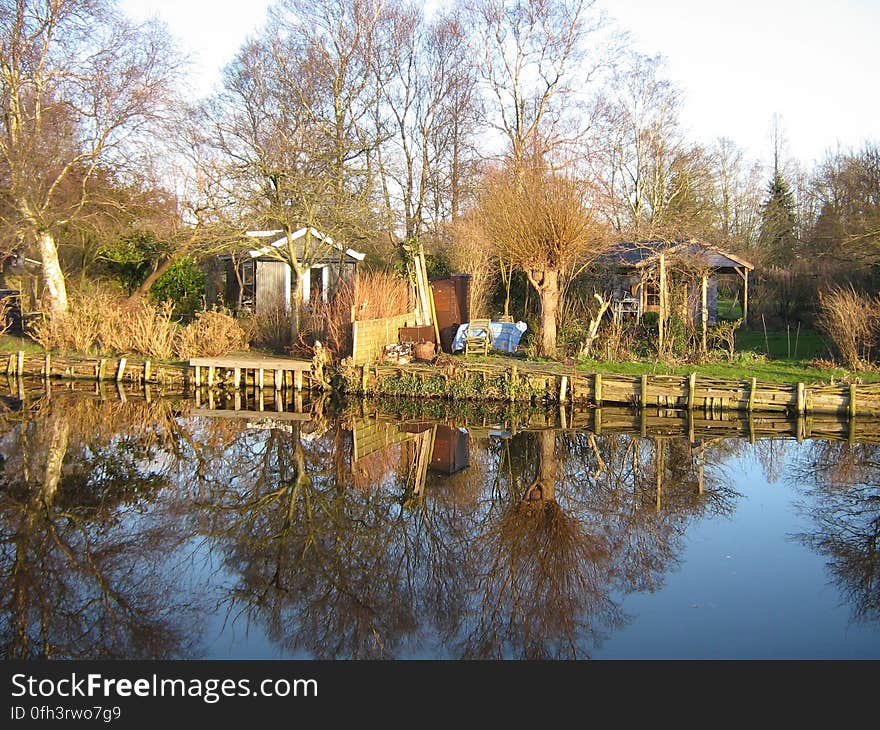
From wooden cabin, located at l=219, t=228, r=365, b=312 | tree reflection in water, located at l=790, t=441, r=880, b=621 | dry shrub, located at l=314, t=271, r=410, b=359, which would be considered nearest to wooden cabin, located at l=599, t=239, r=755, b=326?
dry shrub, located at l=314, t=271, r=410, b=359

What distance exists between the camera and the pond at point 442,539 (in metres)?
6.95

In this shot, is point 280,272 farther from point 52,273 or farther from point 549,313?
point 549,313

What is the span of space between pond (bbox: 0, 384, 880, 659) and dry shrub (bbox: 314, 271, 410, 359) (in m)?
3.48

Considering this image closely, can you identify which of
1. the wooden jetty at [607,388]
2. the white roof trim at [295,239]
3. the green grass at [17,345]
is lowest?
the wooden jetty at [607,388]

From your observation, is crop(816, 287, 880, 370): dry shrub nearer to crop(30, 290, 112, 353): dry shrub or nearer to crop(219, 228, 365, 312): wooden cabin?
crop(219, 228, 365, 312): wooden cabin

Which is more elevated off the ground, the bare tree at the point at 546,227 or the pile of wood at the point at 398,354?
the bare tree at the point at 546,227

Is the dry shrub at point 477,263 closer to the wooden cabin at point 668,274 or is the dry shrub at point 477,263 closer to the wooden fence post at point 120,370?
the wooden cabin at point 668,274

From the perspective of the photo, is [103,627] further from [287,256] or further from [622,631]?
[287,256]

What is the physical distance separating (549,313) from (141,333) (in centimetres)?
994

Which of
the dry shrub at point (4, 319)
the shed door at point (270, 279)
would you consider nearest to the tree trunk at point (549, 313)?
the shed door at point (270, 279)

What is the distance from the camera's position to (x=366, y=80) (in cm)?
3003

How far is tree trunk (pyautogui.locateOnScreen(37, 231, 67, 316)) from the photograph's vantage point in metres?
22.2

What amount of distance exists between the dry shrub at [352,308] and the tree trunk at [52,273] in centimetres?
757

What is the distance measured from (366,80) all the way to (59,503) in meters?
22.9
